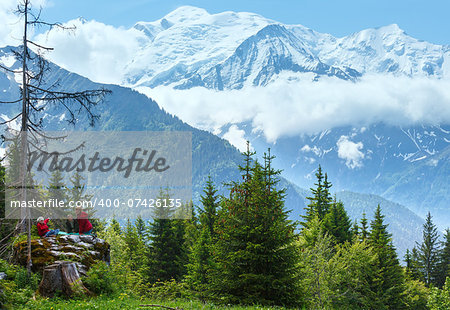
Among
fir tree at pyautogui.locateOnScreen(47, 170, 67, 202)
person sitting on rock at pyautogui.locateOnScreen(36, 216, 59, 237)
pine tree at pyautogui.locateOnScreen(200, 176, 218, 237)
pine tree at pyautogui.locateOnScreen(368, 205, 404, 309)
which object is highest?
fir tree at pyautogui.locateOnScreen(47, 170, 67, 202)

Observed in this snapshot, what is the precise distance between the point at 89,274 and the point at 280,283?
31.6ft

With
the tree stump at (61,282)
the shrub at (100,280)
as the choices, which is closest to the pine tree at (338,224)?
the shrub at (100,280)

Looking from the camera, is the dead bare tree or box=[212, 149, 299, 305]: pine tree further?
box=[212, 149, 299, 305]: pine tree

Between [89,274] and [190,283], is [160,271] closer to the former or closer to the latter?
[190,283]

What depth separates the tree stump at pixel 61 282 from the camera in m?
16.3

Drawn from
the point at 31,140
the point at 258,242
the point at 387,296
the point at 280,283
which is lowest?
the point at 387,296

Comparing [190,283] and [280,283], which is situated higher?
[280,283]

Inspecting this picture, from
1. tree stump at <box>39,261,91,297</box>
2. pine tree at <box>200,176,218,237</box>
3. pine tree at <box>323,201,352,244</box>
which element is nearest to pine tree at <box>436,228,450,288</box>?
pine tree at <box>323,201,352,244</box>

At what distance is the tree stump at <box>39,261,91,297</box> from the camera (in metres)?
16.3

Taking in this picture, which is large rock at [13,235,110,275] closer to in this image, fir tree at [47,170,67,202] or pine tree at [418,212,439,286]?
fir tree at [47,170,67,202]

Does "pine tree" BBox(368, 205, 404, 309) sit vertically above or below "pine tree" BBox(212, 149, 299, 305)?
below

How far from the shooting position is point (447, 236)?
84.1 meters

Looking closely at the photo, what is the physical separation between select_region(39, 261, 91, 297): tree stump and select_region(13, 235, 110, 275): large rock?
3.62 feet

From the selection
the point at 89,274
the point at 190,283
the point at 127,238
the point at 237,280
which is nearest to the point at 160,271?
the point at 190,283
